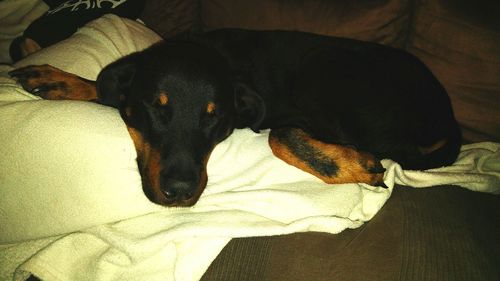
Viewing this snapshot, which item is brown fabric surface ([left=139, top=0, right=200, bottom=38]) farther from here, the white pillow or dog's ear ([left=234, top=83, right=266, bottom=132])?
the white pillow

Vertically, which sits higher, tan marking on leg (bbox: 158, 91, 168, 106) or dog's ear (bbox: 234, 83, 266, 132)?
tan marking on leg (bbox: 158, 91, 168, 106)

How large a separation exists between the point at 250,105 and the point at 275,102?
1.14 ft

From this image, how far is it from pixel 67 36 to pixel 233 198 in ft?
5.93

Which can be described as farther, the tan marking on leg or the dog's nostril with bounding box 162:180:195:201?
the tan marking on leg

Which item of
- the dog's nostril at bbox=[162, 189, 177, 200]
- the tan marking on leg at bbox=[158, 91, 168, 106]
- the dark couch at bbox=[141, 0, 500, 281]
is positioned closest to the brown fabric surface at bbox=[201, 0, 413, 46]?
the dark couch at bbox=[141, 0, 500, 281]

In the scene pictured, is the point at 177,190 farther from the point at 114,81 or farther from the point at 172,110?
the point at 114,81

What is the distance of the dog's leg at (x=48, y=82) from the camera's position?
1.83m

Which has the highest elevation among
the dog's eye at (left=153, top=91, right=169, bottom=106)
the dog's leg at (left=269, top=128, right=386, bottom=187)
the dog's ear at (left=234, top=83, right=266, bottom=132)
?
the dog's eye at (left=153, top=91, right=169, bottom=106)

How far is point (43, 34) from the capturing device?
8.03 ft

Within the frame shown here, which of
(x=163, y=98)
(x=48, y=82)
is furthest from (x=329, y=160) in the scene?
(x=48, y=82)

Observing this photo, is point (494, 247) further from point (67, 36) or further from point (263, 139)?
point (67, 36)

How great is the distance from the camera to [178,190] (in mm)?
1593

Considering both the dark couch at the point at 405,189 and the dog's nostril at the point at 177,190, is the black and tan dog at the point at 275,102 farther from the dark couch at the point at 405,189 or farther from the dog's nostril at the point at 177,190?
the dark couch at the point at 405,189

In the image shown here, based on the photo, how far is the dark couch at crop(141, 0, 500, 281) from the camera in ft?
4.98
